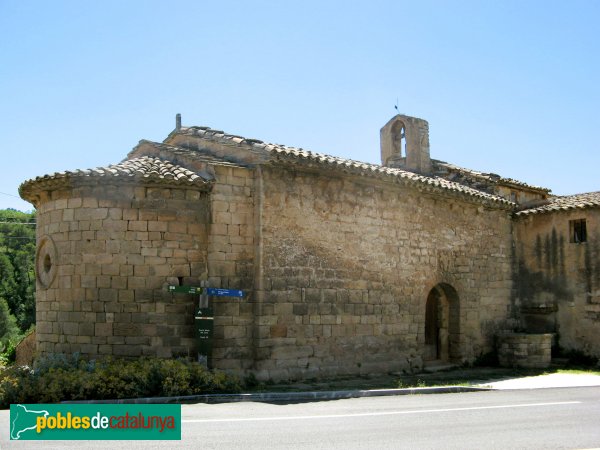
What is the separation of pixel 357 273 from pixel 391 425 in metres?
5.78

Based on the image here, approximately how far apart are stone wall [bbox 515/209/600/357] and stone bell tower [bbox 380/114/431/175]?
3.48 m

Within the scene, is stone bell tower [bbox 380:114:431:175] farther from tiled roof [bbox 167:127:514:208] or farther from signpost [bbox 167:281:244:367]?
signpost [bbox 167:281:244:367]

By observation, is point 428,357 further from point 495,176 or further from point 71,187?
point 71,187

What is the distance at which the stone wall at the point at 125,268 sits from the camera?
1044cm

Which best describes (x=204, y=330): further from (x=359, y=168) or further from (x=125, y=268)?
(x=359, y=168)

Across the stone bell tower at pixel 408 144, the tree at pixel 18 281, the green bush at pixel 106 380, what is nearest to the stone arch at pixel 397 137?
the stone bell tower at pixel 408 144

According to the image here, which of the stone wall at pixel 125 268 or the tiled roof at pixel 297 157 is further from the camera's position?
the tiled roof at pixel 297 157

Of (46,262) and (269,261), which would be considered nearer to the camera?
(269,261)

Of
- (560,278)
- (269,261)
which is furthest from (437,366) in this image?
(269,261)

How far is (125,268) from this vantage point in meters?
10.5

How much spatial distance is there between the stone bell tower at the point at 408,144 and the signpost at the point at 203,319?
947cm

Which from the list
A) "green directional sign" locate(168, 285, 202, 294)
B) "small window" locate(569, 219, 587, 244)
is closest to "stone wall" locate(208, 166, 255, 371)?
"green directional sign" locate(168, 285, 202, 294)

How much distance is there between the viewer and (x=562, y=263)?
640 inches

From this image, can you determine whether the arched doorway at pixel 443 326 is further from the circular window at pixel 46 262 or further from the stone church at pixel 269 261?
the circular window at pixel 46 262
